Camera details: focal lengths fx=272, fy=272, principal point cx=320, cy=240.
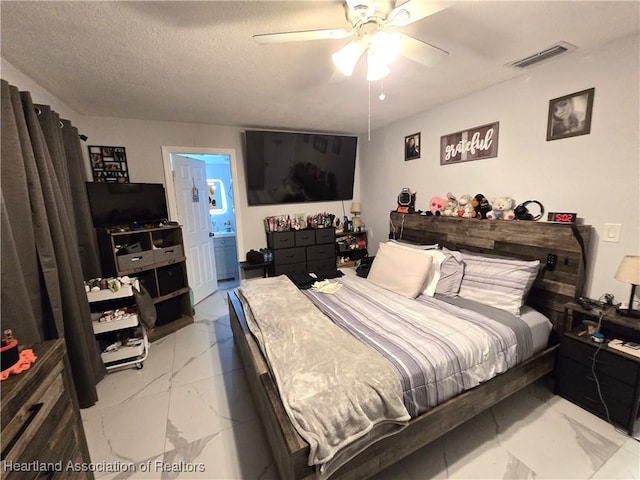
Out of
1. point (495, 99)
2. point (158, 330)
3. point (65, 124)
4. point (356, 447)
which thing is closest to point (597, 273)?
point (495, 99)

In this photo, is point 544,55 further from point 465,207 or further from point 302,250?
point 302,250

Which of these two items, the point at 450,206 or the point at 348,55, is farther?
the point at 450,206

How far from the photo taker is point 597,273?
6.35ft

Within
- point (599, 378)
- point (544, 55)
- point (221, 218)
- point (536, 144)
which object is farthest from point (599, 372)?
point (221, 218)

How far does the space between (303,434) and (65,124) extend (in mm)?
3162

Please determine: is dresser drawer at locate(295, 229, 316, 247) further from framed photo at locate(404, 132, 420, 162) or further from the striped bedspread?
the striped bedspread

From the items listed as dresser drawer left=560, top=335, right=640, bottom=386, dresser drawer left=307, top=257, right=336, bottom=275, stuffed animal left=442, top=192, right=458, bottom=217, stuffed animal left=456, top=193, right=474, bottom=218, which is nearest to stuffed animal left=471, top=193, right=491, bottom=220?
stuffed animal left=456, top=193, right=474, bottom=218

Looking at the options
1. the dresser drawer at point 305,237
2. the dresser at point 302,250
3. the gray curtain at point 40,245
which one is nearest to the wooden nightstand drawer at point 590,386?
the dresser at point 302,250

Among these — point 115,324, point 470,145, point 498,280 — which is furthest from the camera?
point 470,145

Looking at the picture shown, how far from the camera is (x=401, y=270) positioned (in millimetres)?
2465

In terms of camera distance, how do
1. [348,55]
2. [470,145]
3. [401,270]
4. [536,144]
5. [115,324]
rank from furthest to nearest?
[470,145] → [401,270] → [115,324] → [536,144] → [348,55]

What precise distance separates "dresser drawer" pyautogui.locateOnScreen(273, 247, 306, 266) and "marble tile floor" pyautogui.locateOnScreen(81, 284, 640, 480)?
1.82 meters

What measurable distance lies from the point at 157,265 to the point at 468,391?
118 inches

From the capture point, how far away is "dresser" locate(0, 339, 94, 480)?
0.83m
